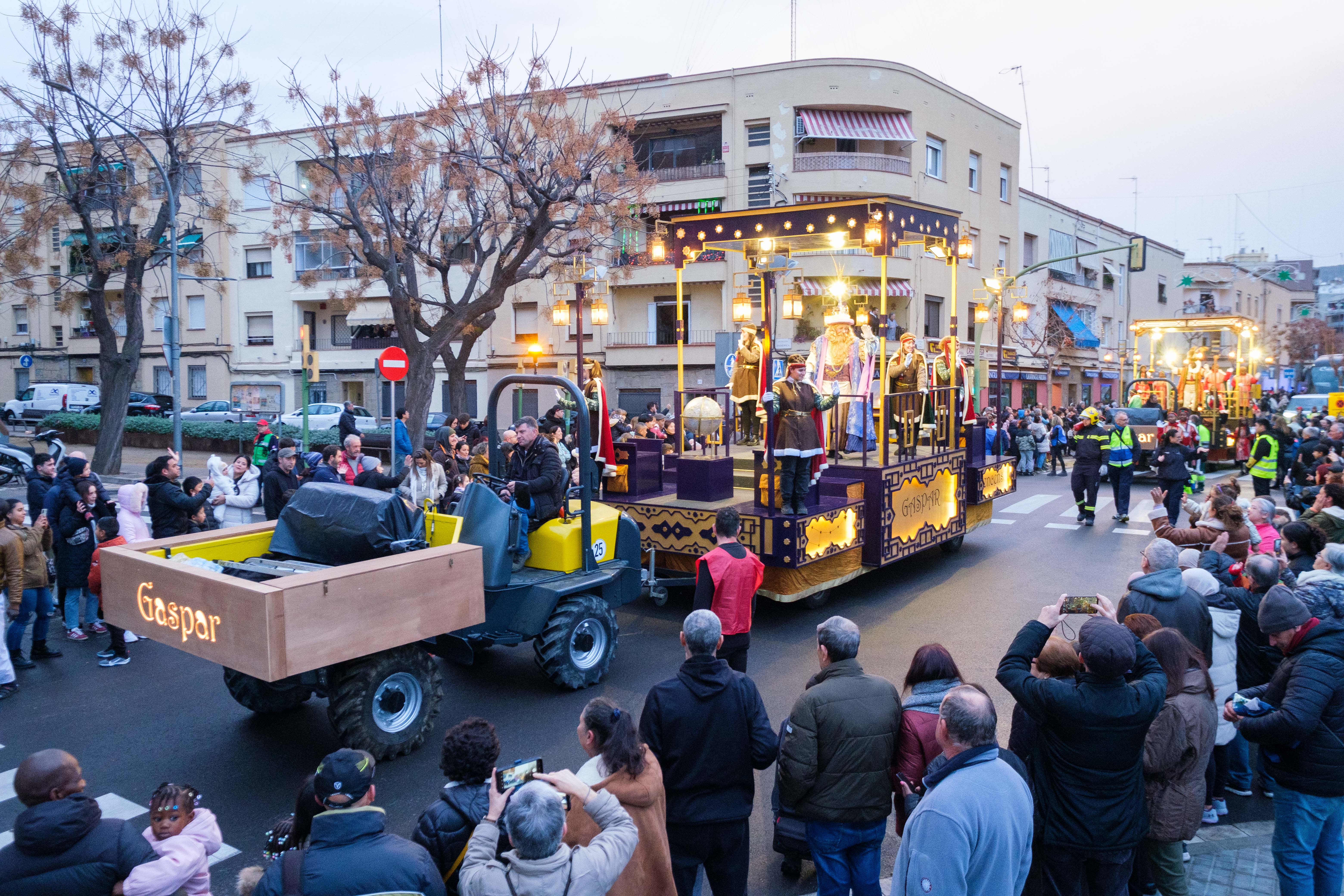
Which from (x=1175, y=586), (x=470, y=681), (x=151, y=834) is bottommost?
(x=470, y=681)

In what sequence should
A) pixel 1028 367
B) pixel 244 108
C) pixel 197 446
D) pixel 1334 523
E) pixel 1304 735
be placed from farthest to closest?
pixel 1028 367
pixel 197 446
pixel 244 108
pixel 1334 523
pixel 1304 735

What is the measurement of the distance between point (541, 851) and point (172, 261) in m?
16.4

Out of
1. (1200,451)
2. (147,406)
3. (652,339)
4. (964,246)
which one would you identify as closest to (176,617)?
(964,246)

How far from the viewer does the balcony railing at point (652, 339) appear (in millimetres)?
31250

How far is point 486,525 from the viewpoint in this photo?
21.2ft

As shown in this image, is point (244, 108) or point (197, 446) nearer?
point (244, 108)

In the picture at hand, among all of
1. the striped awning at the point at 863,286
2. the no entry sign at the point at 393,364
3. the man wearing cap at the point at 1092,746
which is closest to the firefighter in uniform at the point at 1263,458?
the man wearing cap at the point at 1092,746

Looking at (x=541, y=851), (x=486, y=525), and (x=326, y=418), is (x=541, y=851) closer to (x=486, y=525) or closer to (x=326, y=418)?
(x=486, y=525)

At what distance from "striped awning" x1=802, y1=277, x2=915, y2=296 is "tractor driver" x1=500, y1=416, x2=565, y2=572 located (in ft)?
75.2

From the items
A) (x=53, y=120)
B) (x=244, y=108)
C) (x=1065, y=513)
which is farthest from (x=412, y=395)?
(x=1065, y=513)

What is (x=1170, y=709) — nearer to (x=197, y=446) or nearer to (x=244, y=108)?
(x=244, y=108)

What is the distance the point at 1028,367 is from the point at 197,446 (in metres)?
31.5

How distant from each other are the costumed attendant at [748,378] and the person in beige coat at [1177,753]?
7589mm

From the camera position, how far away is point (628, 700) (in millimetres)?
6812
